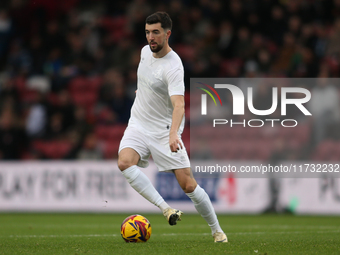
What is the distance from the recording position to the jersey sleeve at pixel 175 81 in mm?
5816

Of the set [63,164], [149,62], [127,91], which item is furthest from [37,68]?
[149,62]

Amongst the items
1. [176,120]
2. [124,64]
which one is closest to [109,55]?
[124,64]

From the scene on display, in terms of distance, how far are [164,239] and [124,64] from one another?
30.0ft

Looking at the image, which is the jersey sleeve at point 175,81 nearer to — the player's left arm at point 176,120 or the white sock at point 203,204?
the player's left arm at point 176,120

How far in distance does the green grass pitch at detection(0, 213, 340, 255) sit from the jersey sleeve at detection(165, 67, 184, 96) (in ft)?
5.13

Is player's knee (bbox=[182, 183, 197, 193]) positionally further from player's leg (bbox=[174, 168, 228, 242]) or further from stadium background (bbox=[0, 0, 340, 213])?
stadium background (bbox=[0, 0, 340, 213])

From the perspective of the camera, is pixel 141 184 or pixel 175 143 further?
pixel 141 184

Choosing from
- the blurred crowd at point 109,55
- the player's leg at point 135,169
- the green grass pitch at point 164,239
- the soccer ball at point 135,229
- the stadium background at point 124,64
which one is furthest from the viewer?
the blurred crowd at point 109,55

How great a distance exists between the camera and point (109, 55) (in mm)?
15859

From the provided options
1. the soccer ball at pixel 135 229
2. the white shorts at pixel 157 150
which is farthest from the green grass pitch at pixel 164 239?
the white shorts at pixel 157 150

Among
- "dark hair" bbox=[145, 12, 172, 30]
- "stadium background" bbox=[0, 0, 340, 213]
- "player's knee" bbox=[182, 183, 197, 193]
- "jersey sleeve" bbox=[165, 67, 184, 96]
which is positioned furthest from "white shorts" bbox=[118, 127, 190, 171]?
"stadium background" bbox=[0, 0, 340, 213]

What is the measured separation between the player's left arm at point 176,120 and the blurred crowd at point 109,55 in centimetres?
733

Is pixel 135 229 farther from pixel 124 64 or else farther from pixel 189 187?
pixel 124 64

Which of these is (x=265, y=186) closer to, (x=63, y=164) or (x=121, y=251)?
(x=63, y=164)
